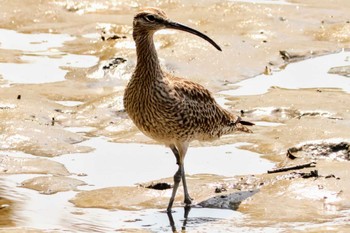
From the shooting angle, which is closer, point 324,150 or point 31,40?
point 324,150

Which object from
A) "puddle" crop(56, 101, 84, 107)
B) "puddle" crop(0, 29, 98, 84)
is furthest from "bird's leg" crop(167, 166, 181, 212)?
"puddle" crop(0, 29, 98, 84)

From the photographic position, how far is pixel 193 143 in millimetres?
12266

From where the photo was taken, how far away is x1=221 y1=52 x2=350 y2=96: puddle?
1422 cm

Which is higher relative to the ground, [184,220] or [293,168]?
[293,168]

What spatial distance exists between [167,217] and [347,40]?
7241mm

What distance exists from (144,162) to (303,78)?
12.7 feet

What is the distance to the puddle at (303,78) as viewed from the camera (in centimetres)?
1422

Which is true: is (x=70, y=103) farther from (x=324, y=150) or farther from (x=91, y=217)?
(x=91, y=217)

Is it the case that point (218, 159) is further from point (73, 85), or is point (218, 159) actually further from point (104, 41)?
point (104, 41)

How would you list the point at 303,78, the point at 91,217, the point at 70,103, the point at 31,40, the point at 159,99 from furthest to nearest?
the point at 31,40 → the point at 303,78 → the point at 70,103 → the point at 159,99 → the point at 91,217

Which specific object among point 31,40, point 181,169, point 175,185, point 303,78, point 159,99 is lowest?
point 175,185

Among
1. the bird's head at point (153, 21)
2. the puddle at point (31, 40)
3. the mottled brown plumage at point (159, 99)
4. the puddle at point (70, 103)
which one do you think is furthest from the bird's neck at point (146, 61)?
the puddle at point (31, 40)

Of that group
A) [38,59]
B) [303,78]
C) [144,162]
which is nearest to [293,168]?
[144,162]

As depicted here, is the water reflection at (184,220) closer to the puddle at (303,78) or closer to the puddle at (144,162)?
the puddle at (144,162)
